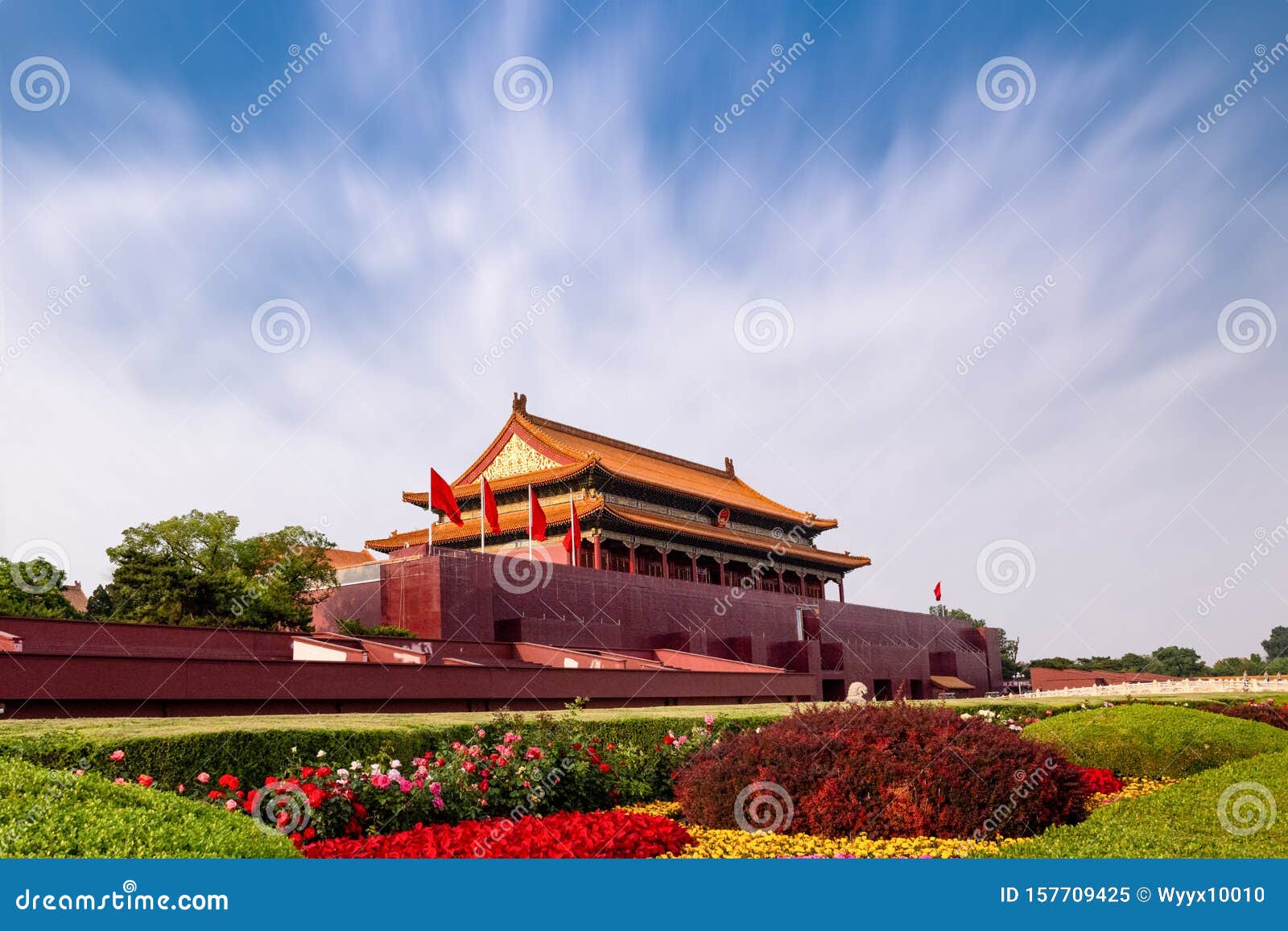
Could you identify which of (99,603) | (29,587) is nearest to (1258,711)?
(29,587)

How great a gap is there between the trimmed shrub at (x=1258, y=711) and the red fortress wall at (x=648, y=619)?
553cm

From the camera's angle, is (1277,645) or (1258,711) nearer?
(1258,711)

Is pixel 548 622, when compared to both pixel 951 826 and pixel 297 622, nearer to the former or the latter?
pixel 297 622

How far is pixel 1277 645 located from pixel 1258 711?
68558mm

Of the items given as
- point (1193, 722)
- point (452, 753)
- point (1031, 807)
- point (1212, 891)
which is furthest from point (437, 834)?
point (1193, 722)

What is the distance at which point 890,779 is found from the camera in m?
6.45

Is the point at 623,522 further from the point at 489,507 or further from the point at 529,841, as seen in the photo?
the point at 529,841

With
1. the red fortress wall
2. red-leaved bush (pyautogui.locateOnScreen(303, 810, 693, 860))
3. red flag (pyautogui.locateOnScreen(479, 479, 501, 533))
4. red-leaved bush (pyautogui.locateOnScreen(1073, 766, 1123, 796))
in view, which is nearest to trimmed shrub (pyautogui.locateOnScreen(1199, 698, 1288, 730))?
red-leaved bush (pyautogui.locateOnScreen(1073, 766, 1123, 796))

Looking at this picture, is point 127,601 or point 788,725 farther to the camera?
point 127,601

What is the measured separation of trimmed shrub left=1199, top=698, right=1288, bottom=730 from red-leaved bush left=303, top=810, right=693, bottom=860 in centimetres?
1016

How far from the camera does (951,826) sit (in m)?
6.23

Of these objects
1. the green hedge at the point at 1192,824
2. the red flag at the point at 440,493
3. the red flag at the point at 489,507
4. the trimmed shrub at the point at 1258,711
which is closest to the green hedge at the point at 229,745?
the green hedge at the point at 1192,824

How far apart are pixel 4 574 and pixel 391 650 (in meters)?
10.4

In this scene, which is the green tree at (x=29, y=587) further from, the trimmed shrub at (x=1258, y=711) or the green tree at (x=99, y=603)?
the trimmed shrub at (x=1258, y=711)
